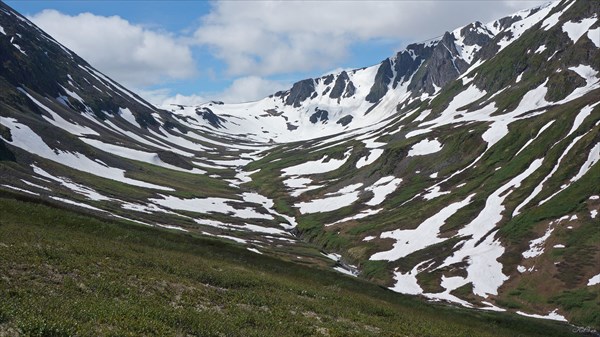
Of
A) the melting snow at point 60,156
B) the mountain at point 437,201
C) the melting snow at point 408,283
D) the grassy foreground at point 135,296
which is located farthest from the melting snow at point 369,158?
the grassy foreground at point 135,296

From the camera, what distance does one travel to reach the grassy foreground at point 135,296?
1909cm

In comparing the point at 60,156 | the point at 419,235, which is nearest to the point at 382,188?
the point at 419,235

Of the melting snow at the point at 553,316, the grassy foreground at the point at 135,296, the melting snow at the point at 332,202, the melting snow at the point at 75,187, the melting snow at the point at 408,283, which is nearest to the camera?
the grassy foreground at the point at 135,296

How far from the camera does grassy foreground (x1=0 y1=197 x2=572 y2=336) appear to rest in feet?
62.6

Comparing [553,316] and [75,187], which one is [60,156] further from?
[553,316]

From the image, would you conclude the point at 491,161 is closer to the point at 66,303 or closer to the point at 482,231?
the point at 482,231

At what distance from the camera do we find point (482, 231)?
97438 millimetres

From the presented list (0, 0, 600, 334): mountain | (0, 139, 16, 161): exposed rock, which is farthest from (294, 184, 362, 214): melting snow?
(0, 139, 16, 161): exposed rock

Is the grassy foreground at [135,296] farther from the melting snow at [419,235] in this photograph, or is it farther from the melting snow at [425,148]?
the melting snow at [425,148]

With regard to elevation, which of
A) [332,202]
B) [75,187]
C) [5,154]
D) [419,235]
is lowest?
[75,187]

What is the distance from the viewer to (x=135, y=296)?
24.8 meters

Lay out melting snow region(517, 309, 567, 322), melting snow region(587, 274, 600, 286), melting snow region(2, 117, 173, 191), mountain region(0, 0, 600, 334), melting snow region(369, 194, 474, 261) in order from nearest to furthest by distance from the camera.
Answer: melting snow region(517, 309, 567, 322), melting snow region(587, 274, 600, 286), mountain region(0, 0, 600, 334), melting snow region(369, 194, 474, 261), melting snow region(2, 117, 173, 191)

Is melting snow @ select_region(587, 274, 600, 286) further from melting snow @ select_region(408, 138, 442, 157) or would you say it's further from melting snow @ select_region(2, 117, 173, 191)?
melting snow @ select_region(2, 117, 173, 191)

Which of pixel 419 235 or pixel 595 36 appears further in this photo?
pixel 595 36
